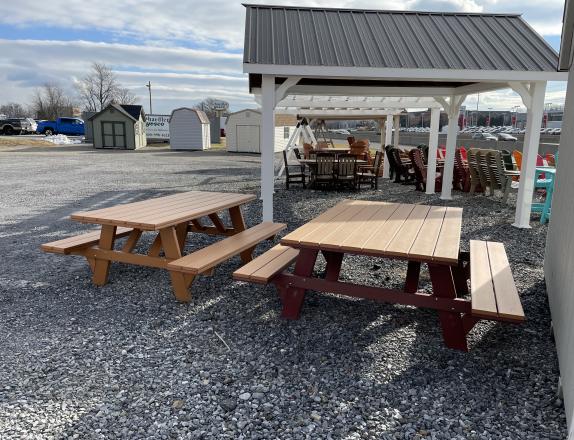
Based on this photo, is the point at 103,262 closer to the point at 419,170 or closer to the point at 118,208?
the point at 118,208

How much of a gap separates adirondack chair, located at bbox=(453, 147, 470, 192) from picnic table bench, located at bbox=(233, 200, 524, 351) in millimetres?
6891

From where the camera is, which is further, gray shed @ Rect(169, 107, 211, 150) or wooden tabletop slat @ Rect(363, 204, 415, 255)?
gray shed @ Rect(169, 107, 211, 150)

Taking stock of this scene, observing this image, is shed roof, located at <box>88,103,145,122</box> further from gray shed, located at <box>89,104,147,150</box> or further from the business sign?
the business sign

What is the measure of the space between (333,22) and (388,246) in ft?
19.4

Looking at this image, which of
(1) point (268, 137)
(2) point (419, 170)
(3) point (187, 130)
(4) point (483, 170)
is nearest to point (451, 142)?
(4) point (483, 170)

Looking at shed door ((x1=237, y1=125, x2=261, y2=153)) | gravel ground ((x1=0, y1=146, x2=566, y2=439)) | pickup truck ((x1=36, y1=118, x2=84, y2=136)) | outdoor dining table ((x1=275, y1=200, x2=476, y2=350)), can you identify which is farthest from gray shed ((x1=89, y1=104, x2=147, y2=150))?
outdoor dining table ((x1=275, y1=200, x2=476, y2=350))

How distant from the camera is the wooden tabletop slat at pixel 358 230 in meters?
3.09

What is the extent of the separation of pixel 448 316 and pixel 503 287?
1.37ft

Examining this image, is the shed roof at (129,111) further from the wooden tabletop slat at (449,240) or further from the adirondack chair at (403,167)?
the wooden tabletop slat at (449,240)

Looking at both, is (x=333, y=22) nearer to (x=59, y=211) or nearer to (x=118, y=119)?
(x=59, y=211)

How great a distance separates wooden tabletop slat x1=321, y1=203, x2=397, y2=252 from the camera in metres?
3.09

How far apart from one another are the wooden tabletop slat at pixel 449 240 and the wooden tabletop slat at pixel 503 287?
355mm

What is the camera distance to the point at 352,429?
88.2 inches

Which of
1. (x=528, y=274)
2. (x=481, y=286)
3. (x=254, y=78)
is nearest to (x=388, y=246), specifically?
(x=481, y=286)
